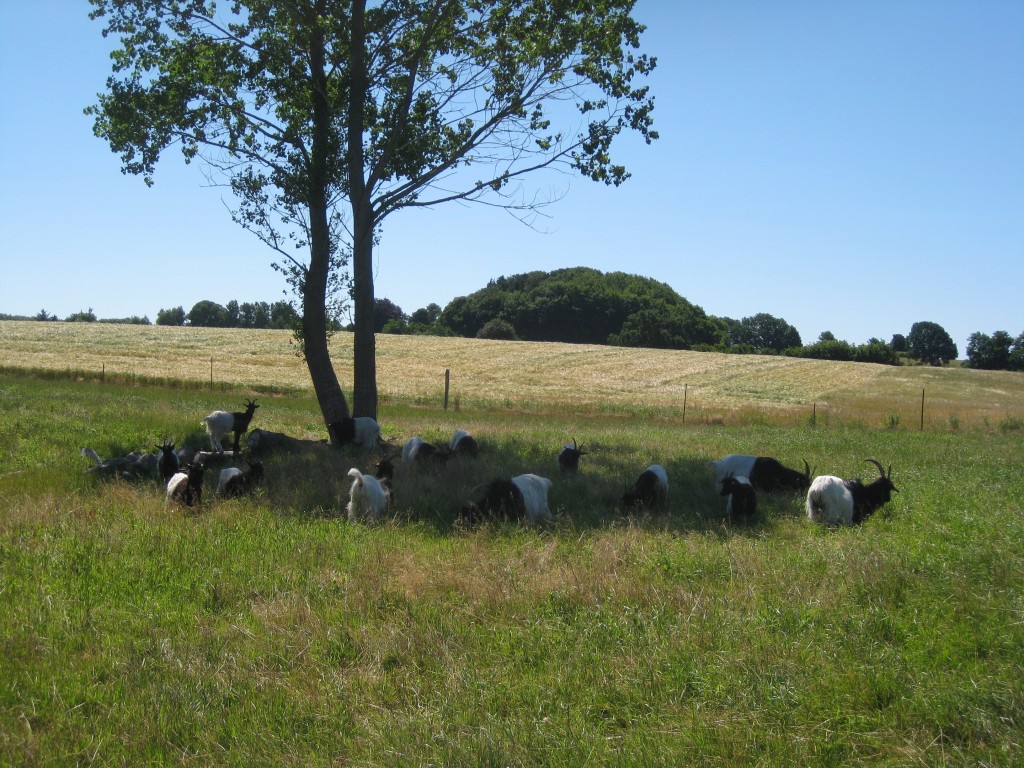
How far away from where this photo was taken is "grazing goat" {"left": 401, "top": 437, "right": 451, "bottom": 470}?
1381 cm

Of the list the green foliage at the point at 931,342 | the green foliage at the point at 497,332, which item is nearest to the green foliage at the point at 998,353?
the green foliage at the point at 931,342

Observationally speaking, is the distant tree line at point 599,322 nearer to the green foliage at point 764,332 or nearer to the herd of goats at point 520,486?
the green foliage at point 764,332

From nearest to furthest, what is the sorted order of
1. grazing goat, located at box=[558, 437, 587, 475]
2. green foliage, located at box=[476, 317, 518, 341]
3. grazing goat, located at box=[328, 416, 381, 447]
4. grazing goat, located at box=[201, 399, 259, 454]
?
grazing goat, located at box=[558, 437, 587, 475] → grazing goat, located at box=[328, 416, 381, 447] → grazing goat, located at box=[201, 399, 259, 454] → green foliage, located at box=[476, 317, 518, 341]

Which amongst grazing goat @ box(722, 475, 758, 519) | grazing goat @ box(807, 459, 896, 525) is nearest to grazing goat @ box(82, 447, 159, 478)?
grazing goat @ box(722, 475, 758, 519)

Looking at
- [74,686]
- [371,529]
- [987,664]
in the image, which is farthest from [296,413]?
[987,664]

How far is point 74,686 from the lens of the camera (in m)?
4.96

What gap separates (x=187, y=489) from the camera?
10.5 metres

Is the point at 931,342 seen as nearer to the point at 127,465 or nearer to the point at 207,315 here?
the point at 207,315

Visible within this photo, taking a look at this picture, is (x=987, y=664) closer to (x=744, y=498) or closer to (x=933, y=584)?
(x=933, y=584)

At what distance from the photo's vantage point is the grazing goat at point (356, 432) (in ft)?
53.7

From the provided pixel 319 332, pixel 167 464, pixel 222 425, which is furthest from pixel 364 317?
pixel 167 464

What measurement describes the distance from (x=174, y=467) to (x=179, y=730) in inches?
356

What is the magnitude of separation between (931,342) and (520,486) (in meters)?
114

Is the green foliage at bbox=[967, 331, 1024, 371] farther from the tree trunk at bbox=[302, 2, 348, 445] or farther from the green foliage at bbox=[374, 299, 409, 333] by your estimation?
the tree trunk at bbox=[302, 2, 348, 445]
